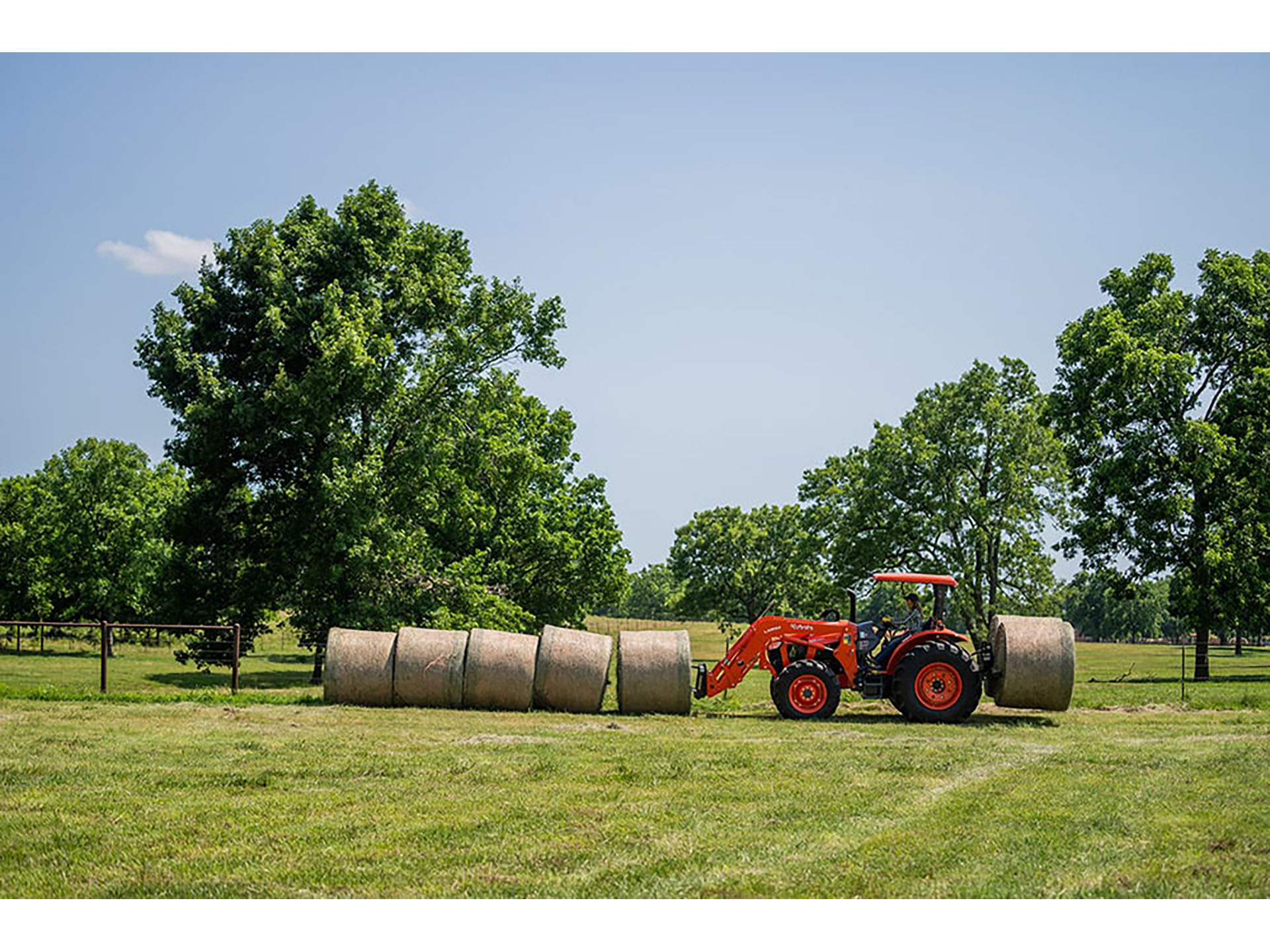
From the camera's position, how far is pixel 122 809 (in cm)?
992

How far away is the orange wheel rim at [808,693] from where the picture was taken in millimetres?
18562

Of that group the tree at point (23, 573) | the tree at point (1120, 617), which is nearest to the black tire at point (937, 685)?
the tree at point (23, 573)

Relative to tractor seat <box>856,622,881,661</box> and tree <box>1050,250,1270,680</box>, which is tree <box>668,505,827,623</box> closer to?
tree <box>1050,250,1270,680</box>

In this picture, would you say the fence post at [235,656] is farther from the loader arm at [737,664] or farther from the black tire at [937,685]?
the black tire at [937,685]

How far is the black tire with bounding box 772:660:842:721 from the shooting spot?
18547mm

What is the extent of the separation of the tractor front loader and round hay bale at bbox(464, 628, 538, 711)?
2.72 meters

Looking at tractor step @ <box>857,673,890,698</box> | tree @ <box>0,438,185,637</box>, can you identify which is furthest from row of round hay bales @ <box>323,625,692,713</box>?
tree @ <box>0,438,185,637</box>

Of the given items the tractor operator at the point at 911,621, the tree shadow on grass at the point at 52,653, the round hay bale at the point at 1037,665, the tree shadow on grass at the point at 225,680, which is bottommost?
the tree shadow on grass at the point at 52,653

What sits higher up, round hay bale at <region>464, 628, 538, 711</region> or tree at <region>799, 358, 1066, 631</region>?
tree at <region>799, 358, 1066, 631</region>

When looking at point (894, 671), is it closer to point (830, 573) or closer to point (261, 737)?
point (261, 737)

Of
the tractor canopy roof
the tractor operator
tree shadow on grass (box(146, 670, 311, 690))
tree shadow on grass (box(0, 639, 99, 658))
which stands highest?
the tractor canopy roof

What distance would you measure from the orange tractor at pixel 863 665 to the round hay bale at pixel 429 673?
3742 millimetres

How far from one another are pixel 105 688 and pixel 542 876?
51.0ft

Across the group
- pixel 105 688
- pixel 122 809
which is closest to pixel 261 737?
pixel 122 809
